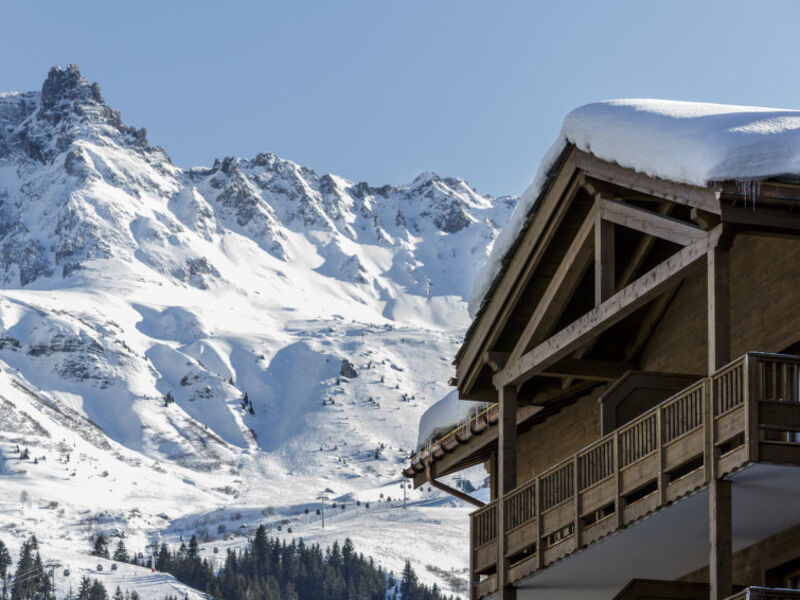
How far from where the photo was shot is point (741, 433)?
45.5 feet

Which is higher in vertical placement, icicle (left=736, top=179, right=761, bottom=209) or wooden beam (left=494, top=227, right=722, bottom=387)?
icicle (left=736, top=179, right=761, bottom=209)

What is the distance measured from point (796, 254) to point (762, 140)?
2.77m

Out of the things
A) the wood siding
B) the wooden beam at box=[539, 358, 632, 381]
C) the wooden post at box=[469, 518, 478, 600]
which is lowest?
the wooden post at box=[469, 518, 478, 600]

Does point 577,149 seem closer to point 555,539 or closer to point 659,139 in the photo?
point 659,139

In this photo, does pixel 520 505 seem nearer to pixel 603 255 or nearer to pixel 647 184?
pixel 603 255

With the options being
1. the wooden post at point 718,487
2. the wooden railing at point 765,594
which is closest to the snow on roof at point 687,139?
the wooden post at point 718,487

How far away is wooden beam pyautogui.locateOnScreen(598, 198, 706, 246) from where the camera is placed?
15.4 metres

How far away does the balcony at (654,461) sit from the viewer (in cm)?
1371

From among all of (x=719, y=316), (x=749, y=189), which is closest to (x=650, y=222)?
(x=719, y=316)

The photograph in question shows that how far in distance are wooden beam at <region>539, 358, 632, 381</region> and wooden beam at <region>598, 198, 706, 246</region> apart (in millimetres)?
2731

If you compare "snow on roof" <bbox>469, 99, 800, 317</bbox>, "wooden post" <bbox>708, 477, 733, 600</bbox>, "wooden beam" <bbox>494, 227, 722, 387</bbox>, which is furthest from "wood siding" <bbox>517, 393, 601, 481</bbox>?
"wooden post" <bbox>708, 477, 733, 600</bbox>

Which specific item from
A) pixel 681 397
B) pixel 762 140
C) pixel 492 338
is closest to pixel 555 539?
pixel 492 338

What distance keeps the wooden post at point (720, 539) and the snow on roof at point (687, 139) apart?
2.60 metres

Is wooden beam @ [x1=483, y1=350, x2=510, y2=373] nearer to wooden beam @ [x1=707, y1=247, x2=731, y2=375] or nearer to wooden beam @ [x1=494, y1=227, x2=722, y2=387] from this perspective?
wooden beam @ [x1=494, y1=227, x2=722, y2=387]
